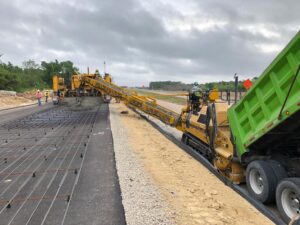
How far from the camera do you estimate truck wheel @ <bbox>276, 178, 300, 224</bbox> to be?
4465mm

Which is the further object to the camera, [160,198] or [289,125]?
[160,198]

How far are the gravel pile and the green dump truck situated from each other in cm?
169

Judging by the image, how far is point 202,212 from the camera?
201 inches

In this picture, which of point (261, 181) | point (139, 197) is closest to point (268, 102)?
point (261, 181)

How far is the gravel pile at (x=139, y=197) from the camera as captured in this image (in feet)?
15.5

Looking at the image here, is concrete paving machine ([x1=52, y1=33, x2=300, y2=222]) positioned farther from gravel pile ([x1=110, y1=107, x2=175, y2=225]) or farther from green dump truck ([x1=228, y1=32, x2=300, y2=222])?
gravel pile ([x1=110, y1=107, x2=175, y2=225])

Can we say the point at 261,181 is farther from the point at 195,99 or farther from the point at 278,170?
the point at 195,99

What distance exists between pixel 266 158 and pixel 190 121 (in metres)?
4.09

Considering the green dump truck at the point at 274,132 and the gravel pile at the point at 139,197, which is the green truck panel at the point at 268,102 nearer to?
the green dump truck at the point at 274,132

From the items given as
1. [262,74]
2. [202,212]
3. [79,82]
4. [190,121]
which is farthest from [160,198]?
[79,82]

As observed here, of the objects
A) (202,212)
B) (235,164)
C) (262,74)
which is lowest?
(202,212)

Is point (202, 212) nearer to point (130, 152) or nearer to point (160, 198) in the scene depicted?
point (160, 198)

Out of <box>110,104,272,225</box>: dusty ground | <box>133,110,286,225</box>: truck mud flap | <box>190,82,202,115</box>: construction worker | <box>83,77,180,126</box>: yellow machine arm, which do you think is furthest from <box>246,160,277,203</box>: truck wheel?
<box>83,77,180,126</box>: yellow machine arm

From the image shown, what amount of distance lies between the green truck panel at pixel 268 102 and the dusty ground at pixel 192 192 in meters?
0.97
